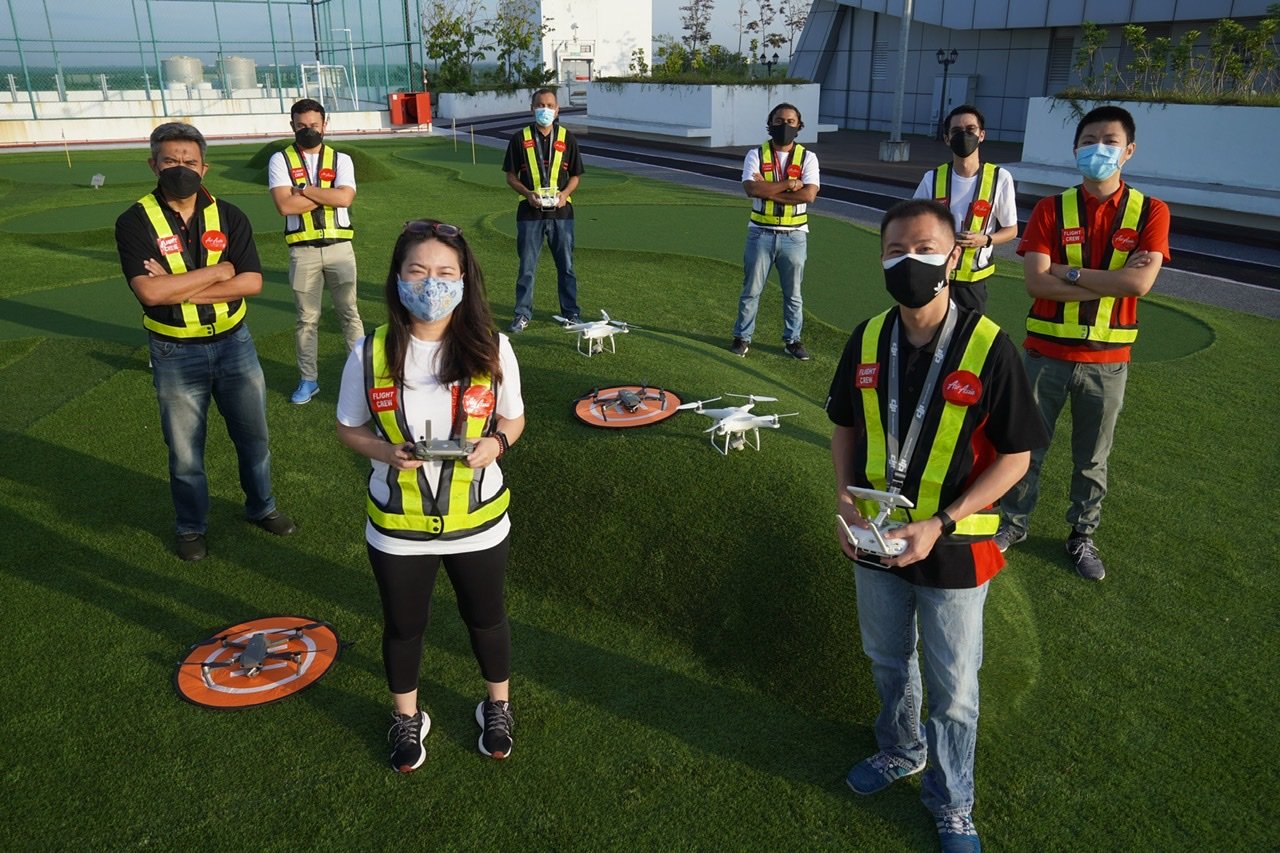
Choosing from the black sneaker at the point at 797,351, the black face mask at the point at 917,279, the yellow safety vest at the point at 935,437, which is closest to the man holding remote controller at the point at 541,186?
the black sneaker at the point at 797,351

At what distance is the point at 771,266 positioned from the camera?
8133 millimetres

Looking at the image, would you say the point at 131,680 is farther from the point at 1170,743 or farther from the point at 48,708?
the point at 1170,743

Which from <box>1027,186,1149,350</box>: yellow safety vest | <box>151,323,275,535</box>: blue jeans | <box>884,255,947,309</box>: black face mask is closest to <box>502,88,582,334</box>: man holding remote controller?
<box>151,323,275,535</box>: blue jeans

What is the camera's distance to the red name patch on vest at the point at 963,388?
113 inches

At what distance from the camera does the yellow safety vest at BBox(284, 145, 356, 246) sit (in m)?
7.07

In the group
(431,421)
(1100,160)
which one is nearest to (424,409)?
(431,421)

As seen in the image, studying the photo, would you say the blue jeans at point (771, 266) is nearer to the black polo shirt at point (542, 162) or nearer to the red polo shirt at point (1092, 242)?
the black polo shirt at point (542, 162)

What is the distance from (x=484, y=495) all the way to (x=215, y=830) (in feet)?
5.29

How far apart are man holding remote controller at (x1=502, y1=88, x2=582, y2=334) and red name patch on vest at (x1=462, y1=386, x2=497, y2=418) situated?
5.22 metres

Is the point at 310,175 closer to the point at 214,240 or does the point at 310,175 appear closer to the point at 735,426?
the point at 214,240

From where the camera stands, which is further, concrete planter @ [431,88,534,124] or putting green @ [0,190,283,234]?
→ concrete planter @ [431,88,534,124]

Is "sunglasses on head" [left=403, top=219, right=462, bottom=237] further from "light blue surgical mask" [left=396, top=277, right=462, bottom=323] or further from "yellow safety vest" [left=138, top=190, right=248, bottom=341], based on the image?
"yellow safety vest" [left=138, top=190, right=248, bottom=341]

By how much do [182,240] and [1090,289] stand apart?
193 inches

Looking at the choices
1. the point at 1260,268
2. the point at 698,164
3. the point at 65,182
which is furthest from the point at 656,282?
the point at 65,182
